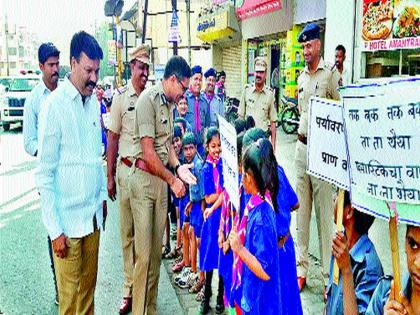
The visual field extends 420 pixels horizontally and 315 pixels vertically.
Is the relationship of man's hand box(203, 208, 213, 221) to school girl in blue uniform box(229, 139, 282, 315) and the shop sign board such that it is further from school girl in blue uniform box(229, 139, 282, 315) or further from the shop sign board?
the shop sign board

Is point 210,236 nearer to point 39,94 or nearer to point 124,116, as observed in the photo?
point 124,116

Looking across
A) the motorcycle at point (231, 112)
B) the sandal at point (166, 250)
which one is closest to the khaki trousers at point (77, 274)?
the sandal at point (166, 250)

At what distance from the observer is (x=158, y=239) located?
394 cm

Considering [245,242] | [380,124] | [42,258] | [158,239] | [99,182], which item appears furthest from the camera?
[42,258]

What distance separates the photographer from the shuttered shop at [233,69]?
72.7 feet

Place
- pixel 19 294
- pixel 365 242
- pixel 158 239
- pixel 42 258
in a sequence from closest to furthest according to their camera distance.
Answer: pixel 365 242
pixel 158 239
pixel 19 294
pixel 42 258

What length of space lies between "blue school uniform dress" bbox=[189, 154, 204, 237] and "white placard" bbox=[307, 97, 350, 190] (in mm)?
2217

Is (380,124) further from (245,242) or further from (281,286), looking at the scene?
(281,286)

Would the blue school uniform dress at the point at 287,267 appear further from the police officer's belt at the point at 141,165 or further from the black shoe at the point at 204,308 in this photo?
the black shoe at the point at 204,308

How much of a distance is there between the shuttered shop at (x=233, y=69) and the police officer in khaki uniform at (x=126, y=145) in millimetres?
17239

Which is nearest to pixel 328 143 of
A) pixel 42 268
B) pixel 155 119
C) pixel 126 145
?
pixel 155 119

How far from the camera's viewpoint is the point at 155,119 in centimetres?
380

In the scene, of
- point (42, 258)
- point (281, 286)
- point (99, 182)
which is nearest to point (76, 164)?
point (99, 182)

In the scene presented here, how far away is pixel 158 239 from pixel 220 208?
0.55 meters
